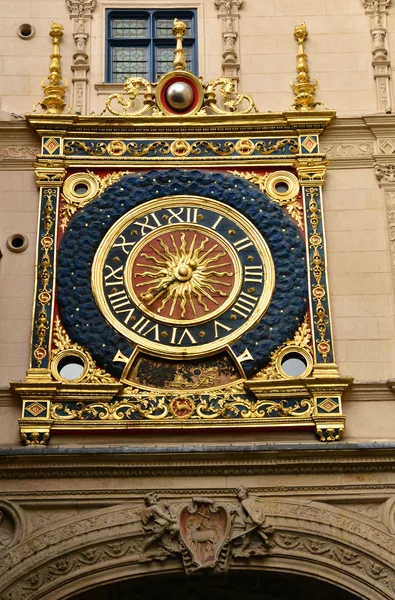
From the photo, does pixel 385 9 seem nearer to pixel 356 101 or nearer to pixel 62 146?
pixel 356 101

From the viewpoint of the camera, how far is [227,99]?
1406 cm

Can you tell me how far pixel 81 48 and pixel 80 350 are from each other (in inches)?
141

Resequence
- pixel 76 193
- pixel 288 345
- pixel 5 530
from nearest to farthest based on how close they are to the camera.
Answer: pixel 5 530 < pixel 288 345 < pixel 76 193

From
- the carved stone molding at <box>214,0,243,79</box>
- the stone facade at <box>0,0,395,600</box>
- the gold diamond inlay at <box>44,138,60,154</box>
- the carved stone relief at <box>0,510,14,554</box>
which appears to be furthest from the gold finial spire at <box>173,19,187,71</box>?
the carved stone relief at <box>0,510,14,554</box>

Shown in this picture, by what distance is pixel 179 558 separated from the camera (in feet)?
39.1

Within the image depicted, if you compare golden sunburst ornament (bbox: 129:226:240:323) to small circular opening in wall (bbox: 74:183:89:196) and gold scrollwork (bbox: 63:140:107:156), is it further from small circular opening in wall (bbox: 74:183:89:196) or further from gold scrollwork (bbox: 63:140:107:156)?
gold scrollwork (bbox: 63:140:107:156)

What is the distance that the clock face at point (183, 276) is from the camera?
13070 mm

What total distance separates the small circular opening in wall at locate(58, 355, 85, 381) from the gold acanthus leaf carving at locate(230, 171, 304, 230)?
262 cm

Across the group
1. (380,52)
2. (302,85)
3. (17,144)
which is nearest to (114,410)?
(17,144)

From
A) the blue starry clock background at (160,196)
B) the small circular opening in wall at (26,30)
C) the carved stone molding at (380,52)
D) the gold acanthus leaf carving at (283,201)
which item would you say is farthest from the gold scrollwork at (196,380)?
the small circular opening in wall at (26,30)

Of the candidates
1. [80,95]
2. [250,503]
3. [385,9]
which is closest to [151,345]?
[250,503]

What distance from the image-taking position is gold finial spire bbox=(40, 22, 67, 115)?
45.9 ft

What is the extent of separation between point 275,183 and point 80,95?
231 centimetres

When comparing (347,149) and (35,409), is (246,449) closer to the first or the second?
(35,409)
